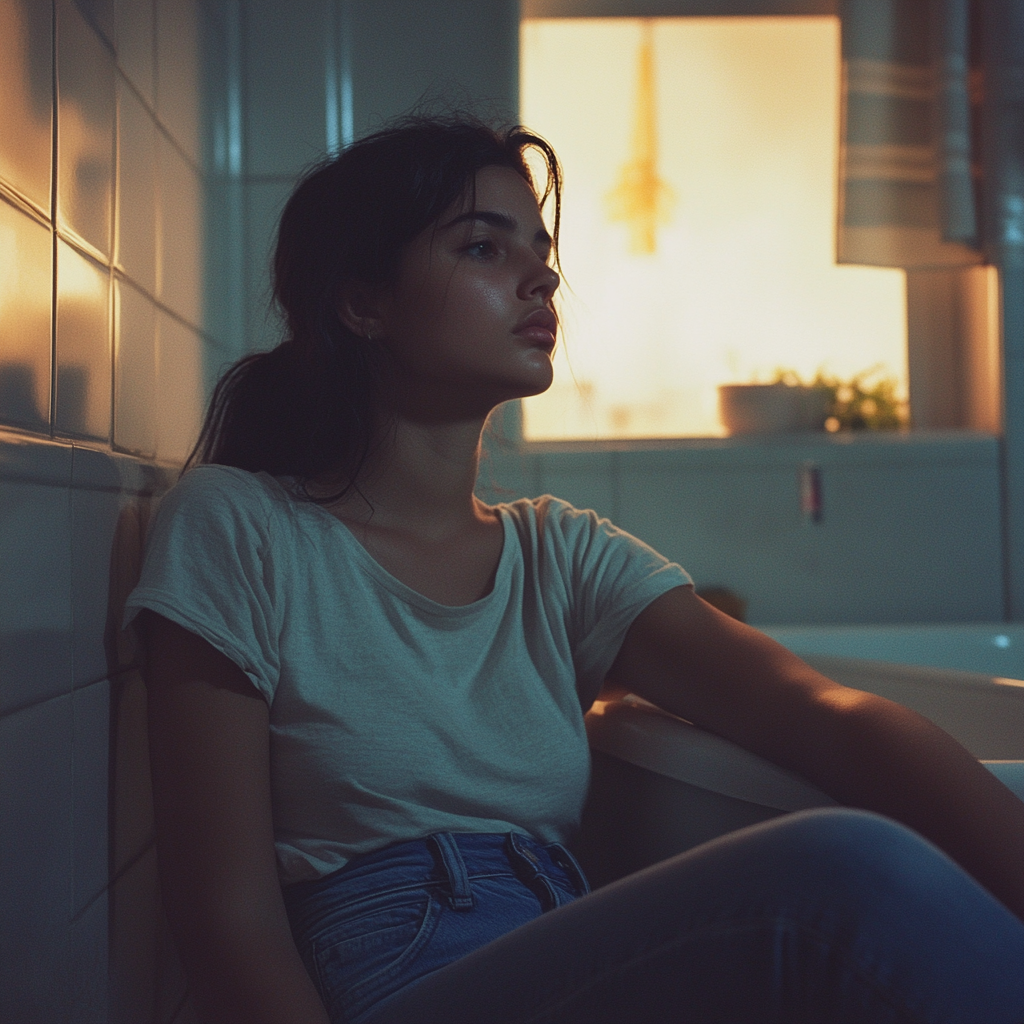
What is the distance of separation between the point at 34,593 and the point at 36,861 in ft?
0.64

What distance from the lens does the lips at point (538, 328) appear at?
37.6 inches

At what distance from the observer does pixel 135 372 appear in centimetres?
102

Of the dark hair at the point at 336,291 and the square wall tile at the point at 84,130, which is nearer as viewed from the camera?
the square wall tile at the point at 84,130

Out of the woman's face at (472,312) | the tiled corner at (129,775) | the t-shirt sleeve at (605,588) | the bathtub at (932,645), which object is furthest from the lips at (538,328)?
the bathtub at (932,645)

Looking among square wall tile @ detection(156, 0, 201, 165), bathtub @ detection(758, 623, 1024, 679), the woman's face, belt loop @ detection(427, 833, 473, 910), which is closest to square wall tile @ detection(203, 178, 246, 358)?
square wall tile @ detection(156, 0, 201, 165)

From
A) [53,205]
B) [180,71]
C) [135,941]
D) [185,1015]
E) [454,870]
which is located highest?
[180,71]

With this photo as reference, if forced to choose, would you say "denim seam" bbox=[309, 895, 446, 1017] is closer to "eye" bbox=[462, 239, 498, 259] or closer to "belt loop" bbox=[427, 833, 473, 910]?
"belt loop" bbox=[427, 833, 473, 910]

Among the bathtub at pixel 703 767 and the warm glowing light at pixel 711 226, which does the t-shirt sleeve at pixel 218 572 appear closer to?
the bathtub at pixel 703 767

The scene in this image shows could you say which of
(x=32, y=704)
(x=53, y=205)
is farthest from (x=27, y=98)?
(x=32, y=704)

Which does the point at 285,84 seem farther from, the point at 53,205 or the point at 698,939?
the point at 698,939

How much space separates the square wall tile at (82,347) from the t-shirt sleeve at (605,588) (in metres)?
0.49

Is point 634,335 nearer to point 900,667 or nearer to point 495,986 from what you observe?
point 900,667

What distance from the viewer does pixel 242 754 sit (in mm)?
755

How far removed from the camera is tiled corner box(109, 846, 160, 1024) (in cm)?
85
